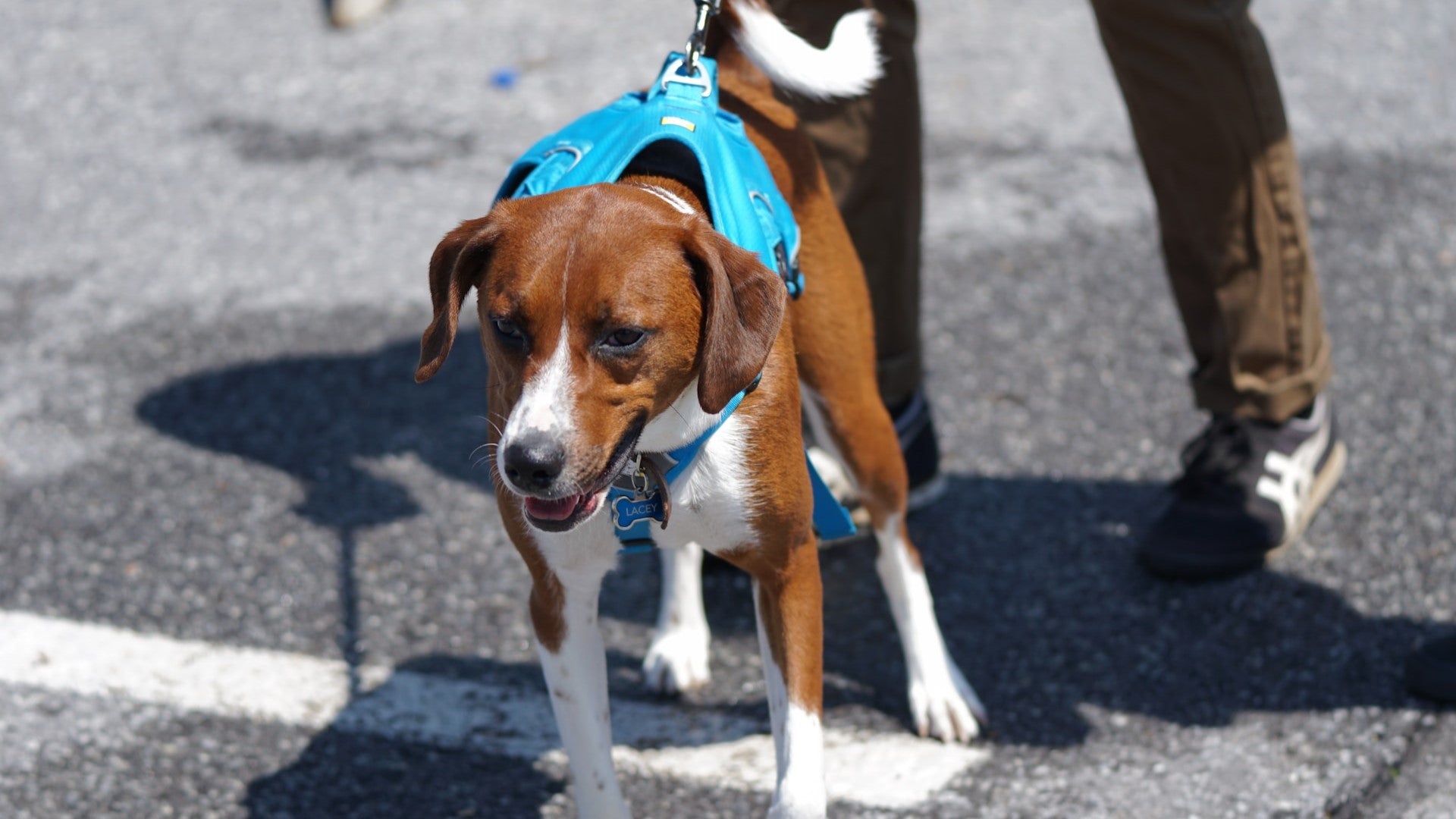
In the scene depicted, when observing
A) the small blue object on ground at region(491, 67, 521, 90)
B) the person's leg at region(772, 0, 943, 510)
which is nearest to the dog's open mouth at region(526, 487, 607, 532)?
the person's leg at region(772, 0, 943, 510)

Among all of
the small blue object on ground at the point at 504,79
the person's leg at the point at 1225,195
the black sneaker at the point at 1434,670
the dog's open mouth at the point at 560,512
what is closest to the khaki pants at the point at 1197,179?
the person's leg at the point at 1225,195

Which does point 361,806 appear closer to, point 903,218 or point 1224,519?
point 903,218

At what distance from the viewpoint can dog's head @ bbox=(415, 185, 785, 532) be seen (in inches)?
83.2

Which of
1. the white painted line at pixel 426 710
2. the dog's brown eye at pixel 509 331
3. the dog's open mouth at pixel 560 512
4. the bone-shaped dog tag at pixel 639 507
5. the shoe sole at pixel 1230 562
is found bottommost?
the white painted line at pixel 426 710

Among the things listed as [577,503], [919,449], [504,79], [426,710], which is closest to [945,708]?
[919,449]

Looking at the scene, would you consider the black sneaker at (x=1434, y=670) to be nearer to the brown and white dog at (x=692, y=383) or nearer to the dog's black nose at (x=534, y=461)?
the brown and white dog at (x=692, y=383)

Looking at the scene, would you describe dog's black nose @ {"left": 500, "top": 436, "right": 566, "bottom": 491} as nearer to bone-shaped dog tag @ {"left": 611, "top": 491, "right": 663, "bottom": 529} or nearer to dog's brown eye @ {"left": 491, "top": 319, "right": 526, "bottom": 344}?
dog's brown eye @ {"left": 491, "top": 319, "right": 526, "bottom": 344}

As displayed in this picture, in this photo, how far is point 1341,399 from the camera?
168 inches

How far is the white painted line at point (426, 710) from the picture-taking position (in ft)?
9.98

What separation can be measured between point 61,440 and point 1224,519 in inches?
→ 131

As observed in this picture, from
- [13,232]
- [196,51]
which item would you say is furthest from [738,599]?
[196,51]

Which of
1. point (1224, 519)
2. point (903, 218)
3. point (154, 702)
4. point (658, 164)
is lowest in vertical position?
point (154, 702)

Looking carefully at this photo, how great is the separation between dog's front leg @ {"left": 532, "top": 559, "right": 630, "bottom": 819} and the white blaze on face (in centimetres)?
51

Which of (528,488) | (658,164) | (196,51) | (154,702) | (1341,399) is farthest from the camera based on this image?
(196,51)
